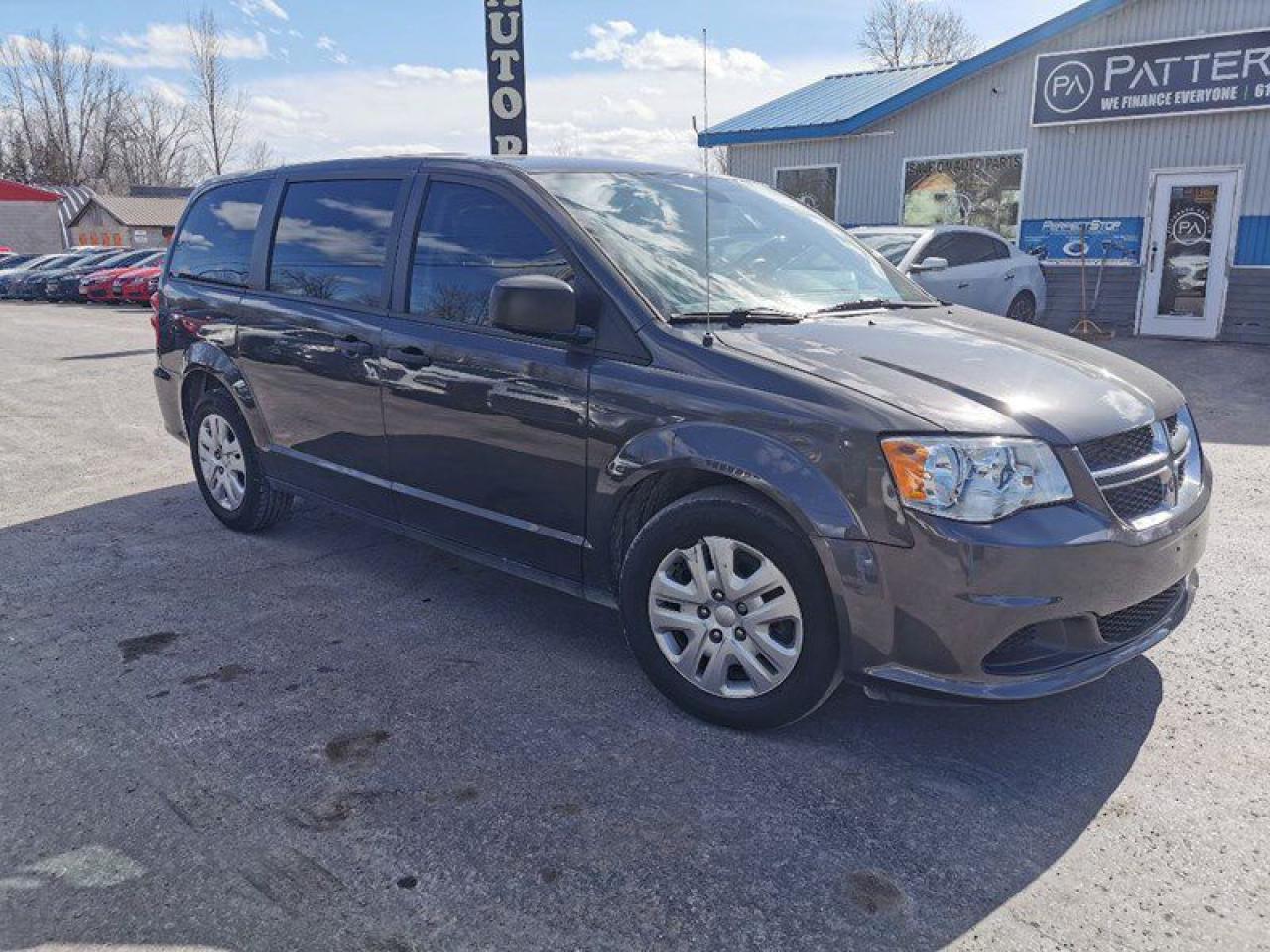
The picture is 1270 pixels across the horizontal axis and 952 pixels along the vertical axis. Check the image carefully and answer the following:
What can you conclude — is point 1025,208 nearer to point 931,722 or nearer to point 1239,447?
point 1239,447

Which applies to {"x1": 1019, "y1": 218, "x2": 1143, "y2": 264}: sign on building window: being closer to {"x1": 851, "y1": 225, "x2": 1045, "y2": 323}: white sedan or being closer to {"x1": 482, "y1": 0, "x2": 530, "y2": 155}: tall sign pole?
{"x1": 851, "y1": 225, "x2": 1045, "y2": 323}: white sedan

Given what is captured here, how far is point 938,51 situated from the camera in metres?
54.5

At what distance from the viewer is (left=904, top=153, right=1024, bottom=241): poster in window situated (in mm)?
15469

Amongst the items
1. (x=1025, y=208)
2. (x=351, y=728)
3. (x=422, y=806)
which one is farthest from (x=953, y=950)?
(x=1025, y=208)

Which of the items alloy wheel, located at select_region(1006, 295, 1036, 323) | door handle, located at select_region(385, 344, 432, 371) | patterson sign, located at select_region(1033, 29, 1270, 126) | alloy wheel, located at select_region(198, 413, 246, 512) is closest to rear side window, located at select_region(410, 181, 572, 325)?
door handle, located at select_region(385, 344, 432, 371)

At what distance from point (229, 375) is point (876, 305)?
331 cm

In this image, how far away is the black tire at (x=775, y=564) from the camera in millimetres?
3029

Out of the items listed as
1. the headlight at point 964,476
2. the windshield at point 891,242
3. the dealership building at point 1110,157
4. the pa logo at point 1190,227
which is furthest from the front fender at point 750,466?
the pa logo at point 1190,227

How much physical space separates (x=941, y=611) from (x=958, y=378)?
0.76 m

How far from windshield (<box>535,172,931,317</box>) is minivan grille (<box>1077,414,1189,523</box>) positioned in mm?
1217

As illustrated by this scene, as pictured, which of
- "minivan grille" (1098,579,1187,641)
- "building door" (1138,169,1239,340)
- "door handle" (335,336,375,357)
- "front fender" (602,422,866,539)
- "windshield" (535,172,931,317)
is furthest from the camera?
"building door" (1138,169,1239,340)

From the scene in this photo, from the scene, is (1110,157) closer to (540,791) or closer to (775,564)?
(775,564)

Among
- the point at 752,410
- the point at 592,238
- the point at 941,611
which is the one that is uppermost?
the point at 592,238

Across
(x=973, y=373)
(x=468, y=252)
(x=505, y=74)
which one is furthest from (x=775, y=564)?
(x=505, y=74)
